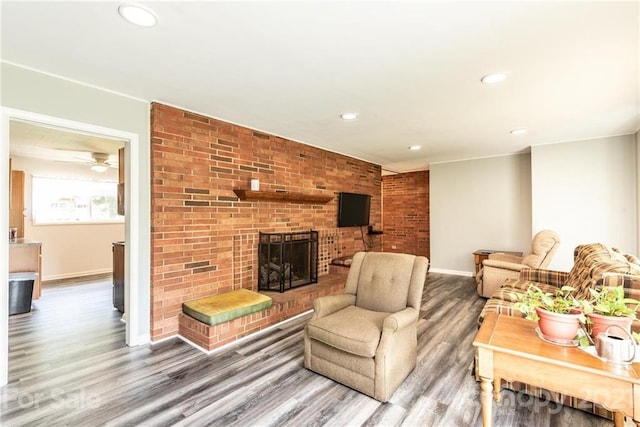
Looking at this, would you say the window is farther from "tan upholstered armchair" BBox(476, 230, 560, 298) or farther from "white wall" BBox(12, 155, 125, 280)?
"tan upholstered armchair" BBox(476, 230, 560, 298)

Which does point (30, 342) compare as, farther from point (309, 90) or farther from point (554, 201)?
point (554, 201)

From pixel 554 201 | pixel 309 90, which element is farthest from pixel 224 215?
pixel 554 201

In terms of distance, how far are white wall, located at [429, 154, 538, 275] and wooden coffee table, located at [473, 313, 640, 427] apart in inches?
170

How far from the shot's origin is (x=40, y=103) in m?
2.29

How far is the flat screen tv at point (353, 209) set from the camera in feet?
17.6

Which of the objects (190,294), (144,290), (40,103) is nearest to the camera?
(40,103)

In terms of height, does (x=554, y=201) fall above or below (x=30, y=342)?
above

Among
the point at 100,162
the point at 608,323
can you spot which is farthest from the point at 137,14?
the point at 100,162

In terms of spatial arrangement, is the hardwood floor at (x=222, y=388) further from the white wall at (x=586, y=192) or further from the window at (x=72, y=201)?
the window at (x=72, y=201)

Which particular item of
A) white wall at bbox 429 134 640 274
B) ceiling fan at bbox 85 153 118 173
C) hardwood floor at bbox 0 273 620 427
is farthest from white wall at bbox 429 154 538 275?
ceiling fan at bbox 85 153 118 173

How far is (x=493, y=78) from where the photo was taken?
2.38 metres

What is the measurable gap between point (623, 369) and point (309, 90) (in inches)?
103

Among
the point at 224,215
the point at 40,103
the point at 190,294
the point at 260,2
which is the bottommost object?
the point at 190,294

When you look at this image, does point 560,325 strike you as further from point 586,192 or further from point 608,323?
point 586,192
